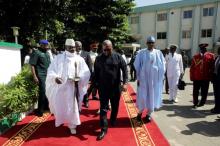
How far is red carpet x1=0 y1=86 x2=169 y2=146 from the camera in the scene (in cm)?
530

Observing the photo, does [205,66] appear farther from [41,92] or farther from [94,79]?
[41,92]

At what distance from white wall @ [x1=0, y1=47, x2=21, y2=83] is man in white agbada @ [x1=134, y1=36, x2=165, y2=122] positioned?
3261 millimetres

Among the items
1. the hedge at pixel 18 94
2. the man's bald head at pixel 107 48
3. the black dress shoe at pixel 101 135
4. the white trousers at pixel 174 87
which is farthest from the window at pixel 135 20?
the black dress shoe at pixel 101 135

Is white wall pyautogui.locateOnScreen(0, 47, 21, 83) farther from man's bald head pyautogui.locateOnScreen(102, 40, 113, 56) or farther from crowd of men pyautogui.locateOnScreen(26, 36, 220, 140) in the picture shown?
man's bald head pyautogui.locateOnScreen(102, 40, 113, 56)

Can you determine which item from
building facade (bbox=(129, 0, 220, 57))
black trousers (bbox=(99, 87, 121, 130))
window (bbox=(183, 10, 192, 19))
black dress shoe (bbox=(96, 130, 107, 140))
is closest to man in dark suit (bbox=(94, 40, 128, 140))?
black trousers (bbox=(99, 87, 121, 130))

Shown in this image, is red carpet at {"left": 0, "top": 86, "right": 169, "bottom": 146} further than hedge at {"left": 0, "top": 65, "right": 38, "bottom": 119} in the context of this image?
No

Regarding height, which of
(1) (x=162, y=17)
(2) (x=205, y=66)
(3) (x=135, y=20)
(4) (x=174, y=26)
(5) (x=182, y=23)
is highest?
(1) (x=162, y=17)

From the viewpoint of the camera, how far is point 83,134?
5.77 meters

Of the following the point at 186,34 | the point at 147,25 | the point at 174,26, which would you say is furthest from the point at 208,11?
Result: the point at 147,25

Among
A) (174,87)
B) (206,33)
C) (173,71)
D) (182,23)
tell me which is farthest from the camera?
(182,23)

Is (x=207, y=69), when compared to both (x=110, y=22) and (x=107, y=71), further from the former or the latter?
(x=110, y=22)

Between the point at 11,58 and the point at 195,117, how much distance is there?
5080 millimetres

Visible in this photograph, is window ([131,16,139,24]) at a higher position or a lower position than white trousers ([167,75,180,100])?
higher

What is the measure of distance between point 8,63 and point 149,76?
360cm
